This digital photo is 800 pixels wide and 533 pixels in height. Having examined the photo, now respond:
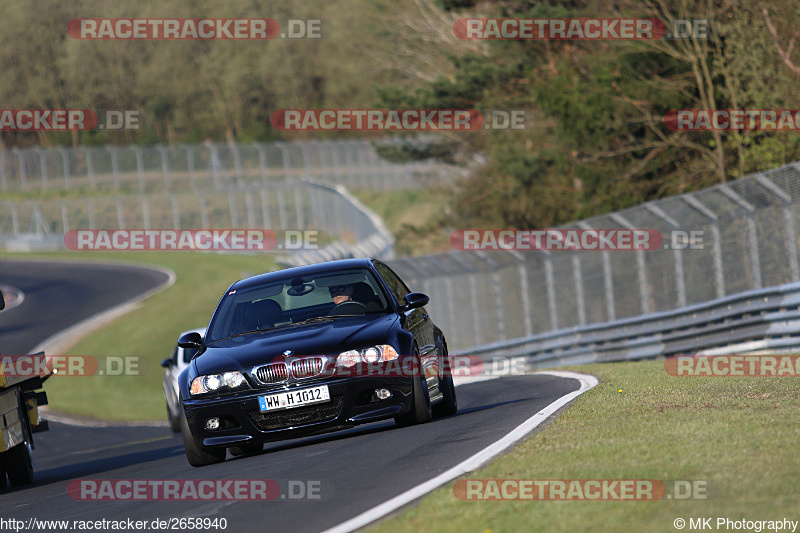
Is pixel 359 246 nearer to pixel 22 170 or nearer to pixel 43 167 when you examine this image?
pixel 43 167

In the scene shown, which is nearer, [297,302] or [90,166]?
[297,302]

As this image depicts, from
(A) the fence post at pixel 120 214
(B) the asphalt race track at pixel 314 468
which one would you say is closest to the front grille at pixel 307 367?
(B) the asphalt race track at pixel 314 468

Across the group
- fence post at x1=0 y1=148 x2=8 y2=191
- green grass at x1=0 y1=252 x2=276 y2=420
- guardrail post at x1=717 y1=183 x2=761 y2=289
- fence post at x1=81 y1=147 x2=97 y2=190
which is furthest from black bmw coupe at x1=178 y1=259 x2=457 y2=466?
fence post at x1=0 y1=148 x2=8 y2=191

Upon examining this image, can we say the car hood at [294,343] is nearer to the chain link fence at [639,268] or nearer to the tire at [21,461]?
the tire at [21,461]

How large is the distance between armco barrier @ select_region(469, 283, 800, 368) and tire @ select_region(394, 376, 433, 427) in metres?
7.13

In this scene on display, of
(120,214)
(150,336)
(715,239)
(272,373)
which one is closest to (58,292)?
(150,336)

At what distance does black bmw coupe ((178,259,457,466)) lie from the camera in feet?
32.6

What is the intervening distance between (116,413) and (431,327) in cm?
1726

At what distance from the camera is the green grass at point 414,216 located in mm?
48219

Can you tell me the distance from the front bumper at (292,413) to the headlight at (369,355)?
132 millimetres

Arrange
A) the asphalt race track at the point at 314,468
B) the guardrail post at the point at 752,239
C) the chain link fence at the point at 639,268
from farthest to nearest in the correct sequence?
the guardrail post at the point at 752,239 → the chain link fence at the point at 639,268 → the asphalt race track at the point at 314,468

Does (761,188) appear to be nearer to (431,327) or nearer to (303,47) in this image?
(431,327)

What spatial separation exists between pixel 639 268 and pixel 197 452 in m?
11.7

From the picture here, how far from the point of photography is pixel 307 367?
9.93 metres
